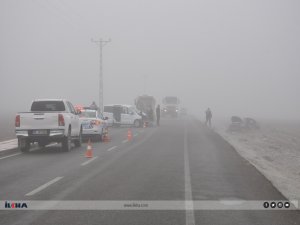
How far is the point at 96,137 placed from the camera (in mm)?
25000

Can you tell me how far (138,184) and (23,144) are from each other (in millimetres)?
9193

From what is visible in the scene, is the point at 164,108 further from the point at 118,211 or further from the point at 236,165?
the point at 118,211

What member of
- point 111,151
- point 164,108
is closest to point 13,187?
point 111,151

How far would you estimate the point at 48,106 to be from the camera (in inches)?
803

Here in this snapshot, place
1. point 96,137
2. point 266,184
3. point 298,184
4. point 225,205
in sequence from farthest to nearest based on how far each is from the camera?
point 96,137 < point 298,184 < point 266,184 < point 225,205

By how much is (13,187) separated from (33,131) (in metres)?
8.10

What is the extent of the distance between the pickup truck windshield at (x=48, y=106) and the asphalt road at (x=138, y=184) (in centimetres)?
250

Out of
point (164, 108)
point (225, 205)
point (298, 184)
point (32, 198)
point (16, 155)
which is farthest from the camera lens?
point (164, 108)

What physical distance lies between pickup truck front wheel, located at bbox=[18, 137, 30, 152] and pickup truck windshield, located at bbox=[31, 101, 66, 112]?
1.72 meters

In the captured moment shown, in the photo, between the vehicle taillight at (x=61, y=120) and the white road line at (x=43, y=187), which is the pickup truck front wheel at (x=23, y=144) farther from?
the white road line at (x=43, y=187)

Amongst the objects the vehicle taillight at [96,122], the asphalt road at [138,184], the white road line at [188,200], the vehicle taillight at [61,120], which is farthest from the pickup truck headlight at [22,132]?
the white road line at [188,200]

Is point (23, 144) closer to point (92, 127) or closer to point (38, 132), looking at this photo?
point (38, 132)

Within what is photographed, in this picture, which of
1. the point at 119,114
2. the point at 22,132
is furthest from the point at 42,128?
the point at 119,114

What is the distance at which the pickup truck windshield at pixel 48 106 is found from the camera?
20219 mm
